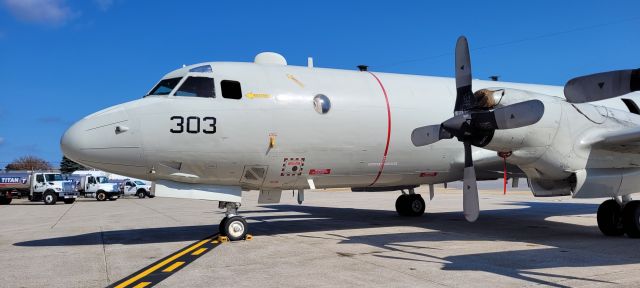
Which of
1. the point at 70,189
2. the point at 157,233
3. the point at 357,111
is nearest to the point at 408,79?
the point at 357,111

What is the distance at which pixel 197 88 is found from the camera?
10797 mm

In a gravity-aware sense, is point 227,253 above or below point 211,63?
below

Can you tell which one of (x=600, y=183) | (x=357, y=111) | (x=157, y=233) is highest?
(x=357, y=111)

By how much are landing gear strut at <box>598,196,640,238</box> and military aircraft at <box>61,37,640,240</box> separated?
0.03 meters

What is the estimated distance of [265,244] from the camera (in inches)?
428

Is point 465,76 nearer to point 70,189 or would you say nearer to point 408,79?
point 408,79

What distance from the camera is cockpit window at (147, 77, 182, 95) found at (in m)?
10.9

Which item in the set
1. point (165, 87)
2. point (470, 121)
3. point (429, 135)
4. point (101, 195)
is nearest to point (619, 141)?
point (470, 121)

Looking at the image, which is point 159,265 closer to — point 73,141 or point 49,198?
point 73,141

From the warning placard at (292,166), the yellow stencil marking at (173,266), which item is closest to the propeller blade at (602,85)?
the warning placard at (292,166)

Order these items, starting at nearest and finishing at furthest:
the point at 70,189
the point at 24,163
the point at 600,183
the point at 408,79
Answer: the point at 600,183 → the point at 408,79 → the point at 70,189 → the point at 24,163

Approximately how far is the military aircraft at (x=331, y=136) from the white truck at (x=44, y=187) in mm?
30157

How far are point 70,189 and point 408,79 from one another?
3216cm

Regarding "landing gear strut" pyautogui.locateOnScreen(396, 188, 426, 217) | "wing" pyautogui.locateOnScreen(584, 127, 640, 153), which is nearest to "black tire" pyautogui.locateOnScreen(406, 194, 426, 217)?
"landing gear strut" pyautogui.locateOnScreen(396, 188, 426, 217)
